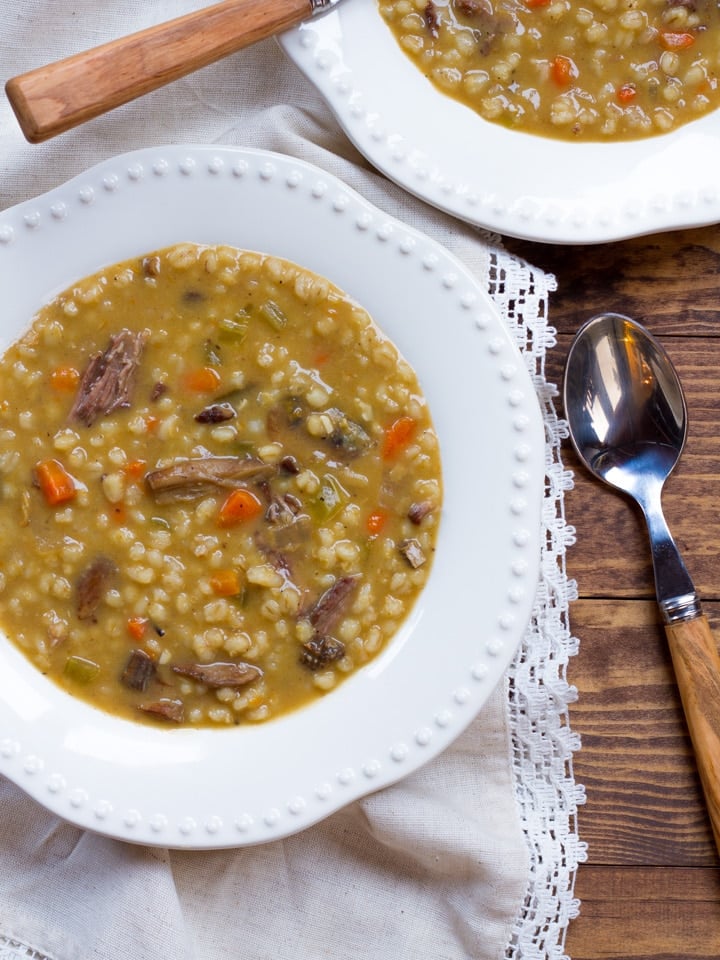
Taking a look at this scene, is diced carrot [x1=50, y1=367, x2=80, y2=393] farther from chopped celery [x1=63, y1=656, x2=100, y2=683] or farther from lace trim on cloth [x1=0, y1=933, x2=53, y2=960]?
lace trim on cloth [x1=0, y1=933, x2=53, y2=960]

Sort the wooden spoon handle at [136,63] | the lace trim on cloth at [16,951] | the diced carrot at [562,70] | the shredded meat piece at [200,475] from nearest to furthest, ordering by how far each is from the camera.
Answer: the wooden spoon handle at [136,63] < the shredded meat piece at [200,475] < the lace trim on cloth at [16,951] < the diced carrot at [562,70]

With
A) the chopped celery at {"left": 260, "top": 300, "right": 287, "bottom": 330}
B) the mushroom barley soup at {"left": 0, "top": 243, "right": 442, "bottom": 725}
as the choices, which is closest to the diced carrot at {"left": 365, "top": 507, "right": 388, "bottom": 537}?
the mushroom barley soup at {"left": 0, "top": 243, "right": 442, "bottom": 725}

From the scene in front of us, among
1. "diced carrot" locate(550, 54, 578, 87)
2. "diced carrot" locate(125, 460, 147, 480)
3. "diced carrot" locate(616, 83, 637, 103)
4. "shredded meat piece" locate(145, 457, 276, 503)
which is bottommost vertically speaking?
"shredded meat piece" locate(145, 457, 276, 503)

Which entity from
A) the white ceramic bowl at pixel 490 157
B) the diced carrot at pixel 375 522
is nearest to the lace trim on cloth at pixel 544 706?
the white ceramic bowl at pixel 490 157

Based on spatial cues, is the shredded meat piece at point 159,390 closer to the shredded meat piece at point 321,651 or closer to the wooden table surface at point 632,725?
the shredded meat piece at point 321,651

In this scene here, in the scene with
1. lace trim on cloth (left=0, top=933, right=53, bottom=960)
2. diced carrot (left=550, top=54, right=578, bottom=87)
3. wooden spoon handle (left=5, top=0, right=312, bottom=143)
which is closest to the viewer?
wooden spoon handle (left=5, top=0, right=312, bottom=143)

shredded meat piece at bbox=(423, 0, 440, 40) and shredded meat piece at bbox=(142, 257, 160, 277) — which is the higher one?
shredded meat piece at bbox=(423, 0, 440, 40)
